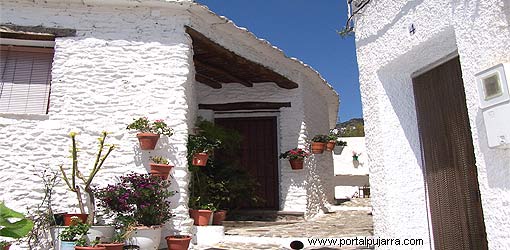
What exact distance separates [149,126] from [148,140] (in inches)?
10.8

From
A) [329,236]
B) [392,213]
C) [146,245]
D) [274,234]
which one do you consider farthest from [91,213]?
[392,213]

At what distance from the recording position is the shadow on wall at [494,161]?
9.53 feet

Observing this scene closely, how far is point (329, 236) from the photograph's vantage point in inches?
238

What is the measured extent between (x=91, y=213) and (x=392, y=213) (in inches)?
156

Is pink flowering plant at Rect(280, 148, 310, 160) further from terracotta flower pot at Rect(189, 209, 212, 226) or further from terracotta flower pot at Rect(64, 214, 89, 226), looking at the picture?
terracotta flower pot at Rect(64, 214, 89, 226)

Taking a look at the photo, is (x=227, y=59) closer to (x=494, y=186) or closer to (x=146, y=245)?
(x=146, y=245)

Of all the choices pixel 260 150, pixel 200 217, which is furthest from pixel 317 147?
pixel 200 217

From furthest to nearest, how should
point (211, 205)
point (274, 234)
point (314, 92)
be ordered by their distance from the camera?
point (314, 92), point (211, 205), point (274, 234)

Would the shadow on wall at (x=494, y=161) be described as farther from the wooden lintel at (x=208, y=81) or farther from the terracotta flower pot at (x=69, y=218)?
the wooden lintel at (x=208, y=81)

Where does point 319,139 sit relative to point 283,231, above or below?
above

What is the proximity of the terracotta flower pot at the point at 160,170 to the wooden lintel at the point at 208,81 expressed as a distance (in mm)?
3262

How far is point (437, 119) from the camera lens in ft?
13.1

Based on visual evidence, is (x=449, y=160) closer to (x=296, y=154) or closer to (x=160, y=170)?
(x=160, y=170)

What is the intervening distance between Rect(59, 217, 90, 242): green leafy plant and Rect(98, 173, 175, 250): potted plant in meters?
0.45
